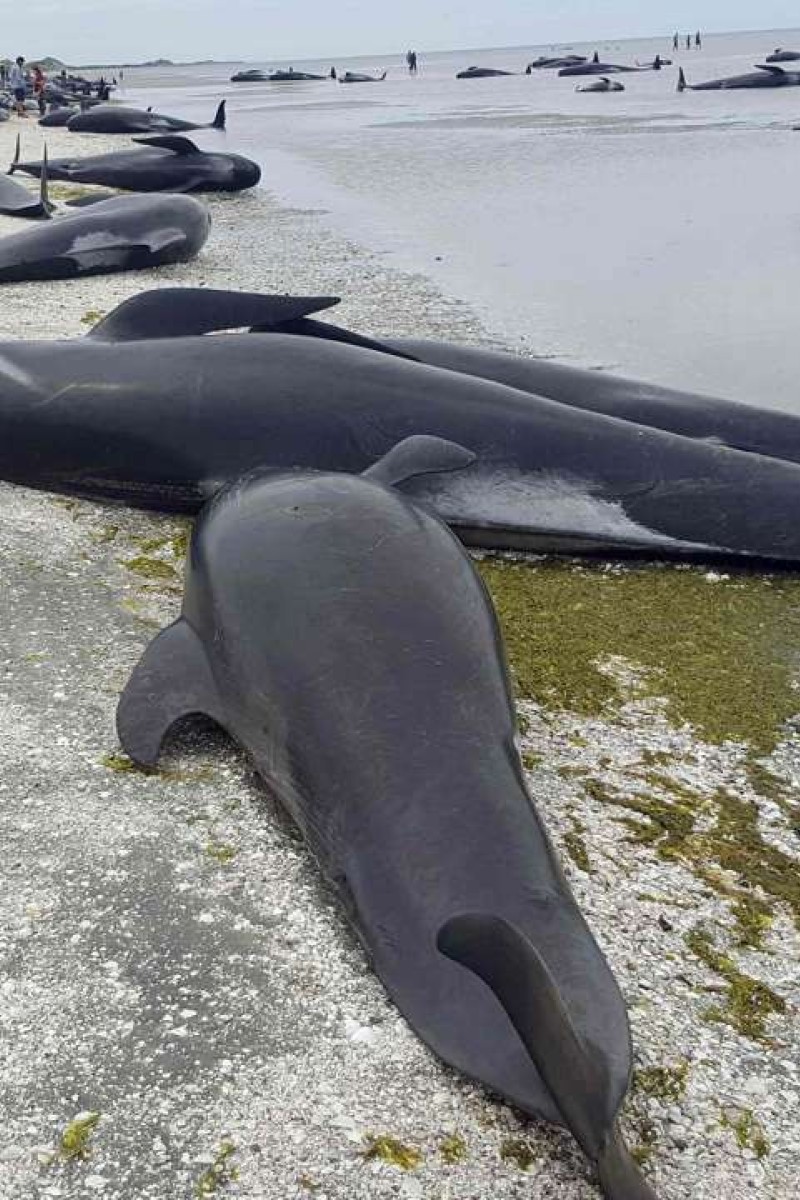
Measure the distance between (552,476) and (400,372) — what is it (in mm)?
834

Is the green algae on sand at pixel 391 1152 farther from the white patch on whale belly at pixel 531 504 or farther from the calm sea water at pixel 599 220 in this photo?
the calm sea water at pixel 599 220

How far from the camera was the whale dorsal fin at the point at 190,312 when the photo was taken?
624 centimetres

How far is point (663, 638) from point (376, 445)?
4.83 ft

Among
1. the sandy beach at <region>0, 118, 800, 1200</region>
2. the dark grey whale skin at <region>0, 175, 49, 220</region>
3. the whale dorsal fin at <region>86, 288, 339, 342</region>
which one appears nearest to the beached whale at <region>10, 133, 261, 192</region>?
the dark grey whale skin at <region>0, 175, 49, 220</region>

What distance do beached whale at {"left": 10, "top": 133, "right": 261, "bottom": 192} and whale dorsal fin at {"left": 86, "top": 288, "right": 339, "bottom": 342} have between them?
47.2 feet

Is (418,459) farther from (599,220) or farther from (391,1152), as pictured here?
(599,220)

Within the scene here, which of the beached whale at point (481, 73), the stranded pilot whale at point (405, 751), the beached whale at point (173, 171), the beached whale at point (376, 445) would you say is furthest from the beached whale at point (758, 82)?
the stranded pilot whale at point (405, 751)

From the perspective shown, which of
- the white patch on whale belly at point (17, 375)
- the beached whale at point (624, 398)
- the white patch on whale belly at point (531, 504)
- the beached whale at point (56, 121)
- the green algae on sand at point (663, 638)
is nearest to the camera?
the green algae on sand at point (663, 638)

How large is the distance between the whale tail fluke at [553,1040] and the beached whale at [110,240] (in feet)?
34.1

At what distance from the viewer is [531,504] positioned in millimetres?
5578

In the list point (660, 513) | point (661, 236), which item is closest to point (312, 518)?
point (660, 513)

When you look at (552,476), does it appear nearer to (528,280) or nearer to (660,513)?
(660,513)

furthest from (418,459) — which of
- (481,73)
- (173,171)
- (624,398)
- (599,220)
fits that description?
(481,73)

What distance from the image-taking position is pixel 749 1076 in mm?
2855
